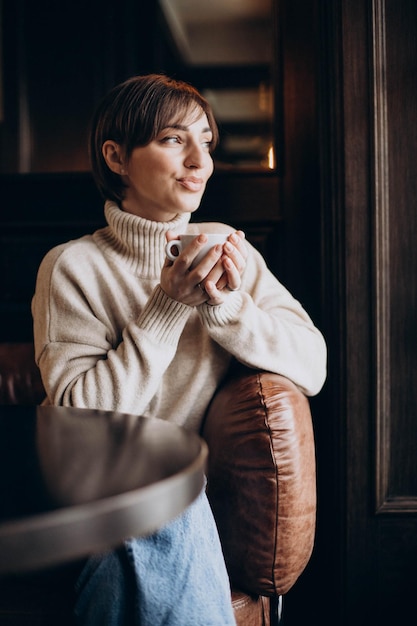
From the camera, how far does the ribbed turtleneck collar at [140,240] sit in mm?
1474

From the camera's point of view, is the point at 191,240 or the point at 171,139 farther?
the point at 171,139

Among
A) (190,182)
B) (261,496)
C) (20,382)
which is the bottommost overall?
(261,496)

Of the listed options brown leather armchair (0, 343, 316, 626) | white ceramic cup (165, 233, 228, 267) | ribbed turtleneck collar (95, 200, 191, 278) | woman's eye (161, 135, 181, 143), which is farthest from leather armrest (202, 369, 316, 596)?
woman's eye (161, 135, 181, 143)

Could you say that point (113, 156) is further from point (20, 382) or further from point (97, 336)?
point (20, 382)

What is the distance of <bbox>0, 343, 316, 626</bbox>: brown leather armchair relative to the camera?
48.1 inches

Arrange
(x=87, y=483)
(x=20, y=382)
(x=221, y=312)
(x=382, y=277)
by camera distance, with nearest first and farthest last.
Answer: (x=87, y=483) < (x=221, y=312) < (x=382, y=277) < (x=20, y=382)

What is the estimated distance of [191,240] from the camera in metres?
1.24

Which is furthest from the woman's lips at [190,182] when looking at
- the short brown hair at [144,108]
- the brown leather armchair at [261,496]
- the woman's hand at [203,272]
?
the brown leather armchair at [261,496]

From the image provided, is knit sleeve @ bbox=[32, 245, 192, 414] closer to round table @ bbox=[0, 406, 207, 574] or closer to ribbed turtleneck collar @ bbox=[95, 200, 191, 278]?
ribbed turtleneck collar @ bbox=[95, 200, 191, 278]

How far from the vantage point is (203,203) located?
2014 mm

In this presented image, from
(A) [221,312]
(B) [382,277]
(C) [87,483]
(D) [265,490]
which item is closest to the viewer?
(C) [87,483]

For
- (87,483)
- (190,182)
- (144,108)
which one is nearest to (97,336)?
(190,182)

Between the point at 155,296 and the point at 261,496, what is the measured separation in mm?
392

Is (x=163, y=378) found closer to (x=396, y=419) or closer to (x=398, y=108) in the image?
(x=396, y=419)
